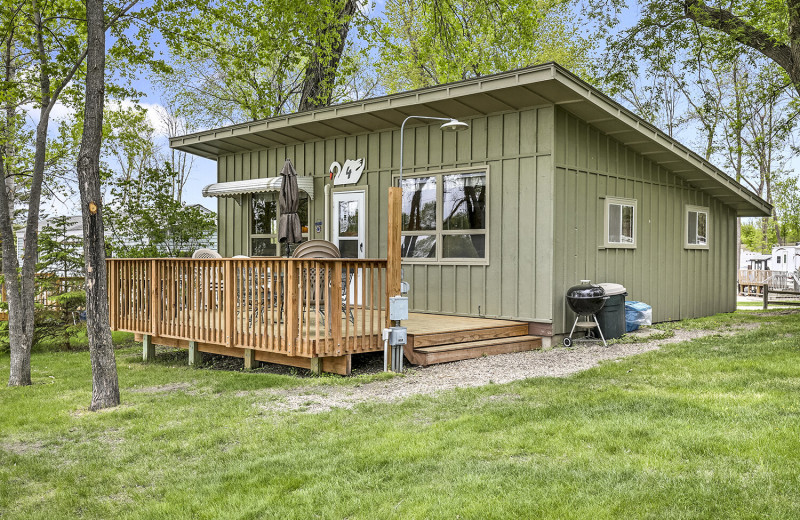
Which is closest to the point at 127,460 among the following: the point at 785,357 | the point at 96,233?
the point at 96,233

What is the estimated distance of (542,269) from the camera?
7.83 metres

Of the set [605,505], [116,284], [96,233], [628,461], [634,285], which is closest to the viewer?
[605,505]

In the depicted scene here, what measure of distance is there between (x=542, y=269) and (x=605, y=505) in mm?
5074

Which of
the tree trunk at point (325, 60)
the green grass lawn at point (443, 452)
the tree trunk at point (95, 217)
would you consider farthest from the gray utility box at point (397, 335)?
the tree trunk at point (325, 60)

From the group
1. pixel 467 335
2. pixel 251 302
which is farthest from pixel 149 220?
pixel 467 335

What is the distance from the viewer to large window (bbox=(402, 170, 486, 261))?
8.48 meters

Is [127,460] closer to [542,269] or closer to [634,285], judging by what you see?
[542,269]

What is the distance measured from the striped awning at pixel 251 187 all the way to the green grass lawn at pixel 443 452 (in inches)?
188

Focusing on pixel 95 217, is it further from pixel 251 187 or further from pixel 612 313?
pixel 612 313

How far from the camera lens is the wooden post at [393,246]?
660cm

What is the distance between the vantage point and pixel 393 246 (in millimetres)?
6629

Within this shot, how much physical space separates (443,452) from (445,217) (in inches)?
206

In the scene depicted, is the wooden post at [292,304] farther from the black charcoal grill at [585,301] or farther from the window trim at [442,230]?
the black charcoal grill at [585,301]

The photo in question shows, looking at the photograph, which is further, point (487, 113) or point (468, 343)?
point (487, 113)
